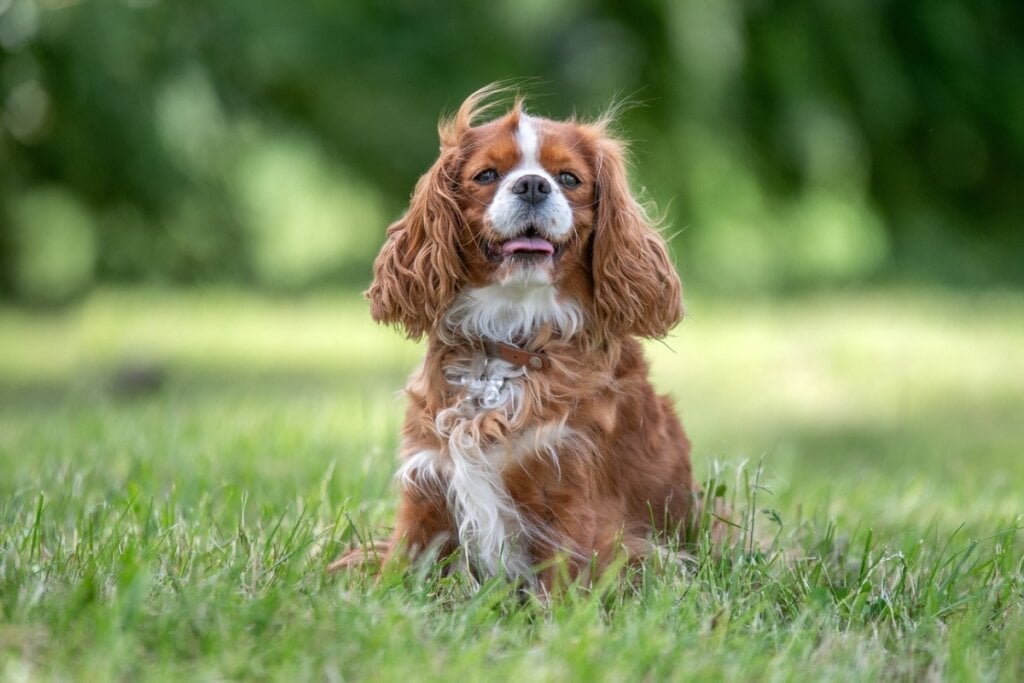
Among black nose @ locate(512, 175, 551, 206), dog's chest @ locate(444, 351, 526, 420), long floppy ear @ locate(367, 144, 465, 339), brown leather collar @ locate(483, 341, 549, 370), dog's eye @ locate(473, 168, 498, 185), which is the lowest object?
dog's chest @ locate(444, 351, 526, 420)

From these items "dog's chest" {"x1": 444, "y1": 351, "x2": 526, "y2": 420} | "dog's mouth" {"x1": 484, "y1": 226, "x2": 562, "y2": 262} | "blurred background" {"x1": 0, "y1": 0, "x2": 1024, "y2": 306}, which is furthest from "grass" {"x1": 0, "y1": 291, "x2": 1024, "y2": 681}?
"blurred background" {"x1": 0, "y1": 0, "x2": 1024, "y2": 306}

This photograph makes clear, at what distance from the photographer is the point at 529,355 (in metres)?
3.46

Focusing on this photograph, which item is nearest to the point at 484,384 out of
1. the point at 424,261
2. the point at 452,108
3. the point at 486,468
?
the point at 486,468

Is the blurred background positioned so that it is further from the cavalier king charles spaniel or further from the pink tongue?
the pink tongue

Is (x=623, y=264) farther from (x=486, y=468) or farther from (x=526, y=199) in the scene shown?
(x=486, y=468)

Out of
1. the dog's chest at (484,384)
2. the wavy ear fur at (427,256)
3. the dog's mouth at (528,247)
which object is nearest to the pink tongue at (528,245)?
the dog's mouth at (528,247)

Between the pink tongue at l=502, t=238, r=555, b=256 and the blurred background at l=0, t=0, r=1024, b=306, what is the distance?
650 centimetres

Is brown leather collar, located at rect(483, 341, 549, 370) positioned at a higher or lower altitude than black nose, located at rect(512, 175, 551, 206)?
lower

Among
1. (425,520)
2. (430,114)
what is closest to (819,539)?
(425,520)

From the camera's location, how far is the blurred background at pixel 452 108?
33.3 ft

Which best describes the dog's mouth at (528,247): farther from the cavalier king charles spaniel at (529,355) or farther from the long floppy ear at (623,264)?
the long floppy ear at (623,264)

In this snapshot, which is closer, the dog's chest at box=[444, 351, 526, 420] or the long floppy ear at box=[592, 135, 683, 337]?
the dog's chest at box=[444, 351, 526, 420]

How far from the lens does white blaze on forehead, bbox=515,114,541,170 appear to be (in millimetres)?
3463

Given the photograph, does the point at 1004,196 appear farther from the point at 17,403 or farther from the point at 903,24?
the point at 17,403
